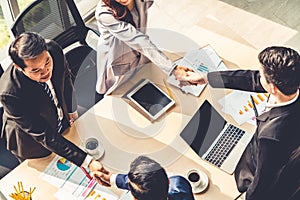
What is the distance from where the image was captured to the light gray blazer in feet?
10.2

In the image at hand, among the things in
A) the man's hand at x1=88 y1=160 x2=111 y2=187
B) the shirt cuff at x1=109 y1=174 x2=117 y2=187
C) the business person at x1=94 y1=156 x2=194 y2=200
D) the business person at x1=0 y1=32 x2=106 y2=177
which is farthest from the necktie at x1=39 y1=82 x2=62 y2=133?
the business person at x1=94 y1=156 x2=194 y2=200

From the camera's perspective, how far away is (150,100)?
314cm

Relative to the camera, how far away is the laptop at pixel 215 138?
2.98 m

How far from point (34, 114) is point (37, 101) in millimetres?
63

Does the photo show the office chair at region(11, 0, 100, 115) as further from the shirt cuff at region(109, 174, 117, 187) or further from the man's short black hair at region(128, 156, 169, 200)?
the man's short black hair at region(128, 156, 169, 200)

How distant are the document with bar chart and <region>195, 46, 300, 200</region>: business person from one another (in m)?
0.50

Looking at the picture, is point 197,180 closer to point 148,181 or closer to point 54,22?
point 148,181

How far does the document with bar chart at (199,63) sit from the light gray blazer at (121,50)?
0.38 feet

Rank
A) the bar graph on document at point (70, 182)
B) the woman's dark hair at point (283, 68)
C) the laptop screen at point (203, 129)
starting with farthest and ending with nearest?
the laptop screen at point (203, 129) → the bar graph on document at point (70, 182) → the woman's dark hair at point (283, 68)

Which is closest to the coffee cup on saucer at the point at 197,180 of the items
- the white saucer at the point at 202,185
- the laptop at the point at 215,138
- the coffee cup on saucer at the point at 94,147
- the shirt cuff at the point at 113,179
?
the white saucer at the point at 202,185

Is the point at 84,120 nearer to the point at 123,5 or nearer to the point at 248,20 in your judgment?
the point at 123,5

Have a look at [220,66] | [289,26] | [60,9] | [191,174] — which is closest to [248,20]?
[289,26]

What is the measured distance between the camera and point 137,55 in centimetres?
323

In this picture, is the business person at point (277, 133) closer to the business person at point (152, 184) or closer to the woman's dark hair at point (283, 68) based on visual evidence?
the woman's dark hair at point (283, 68)
